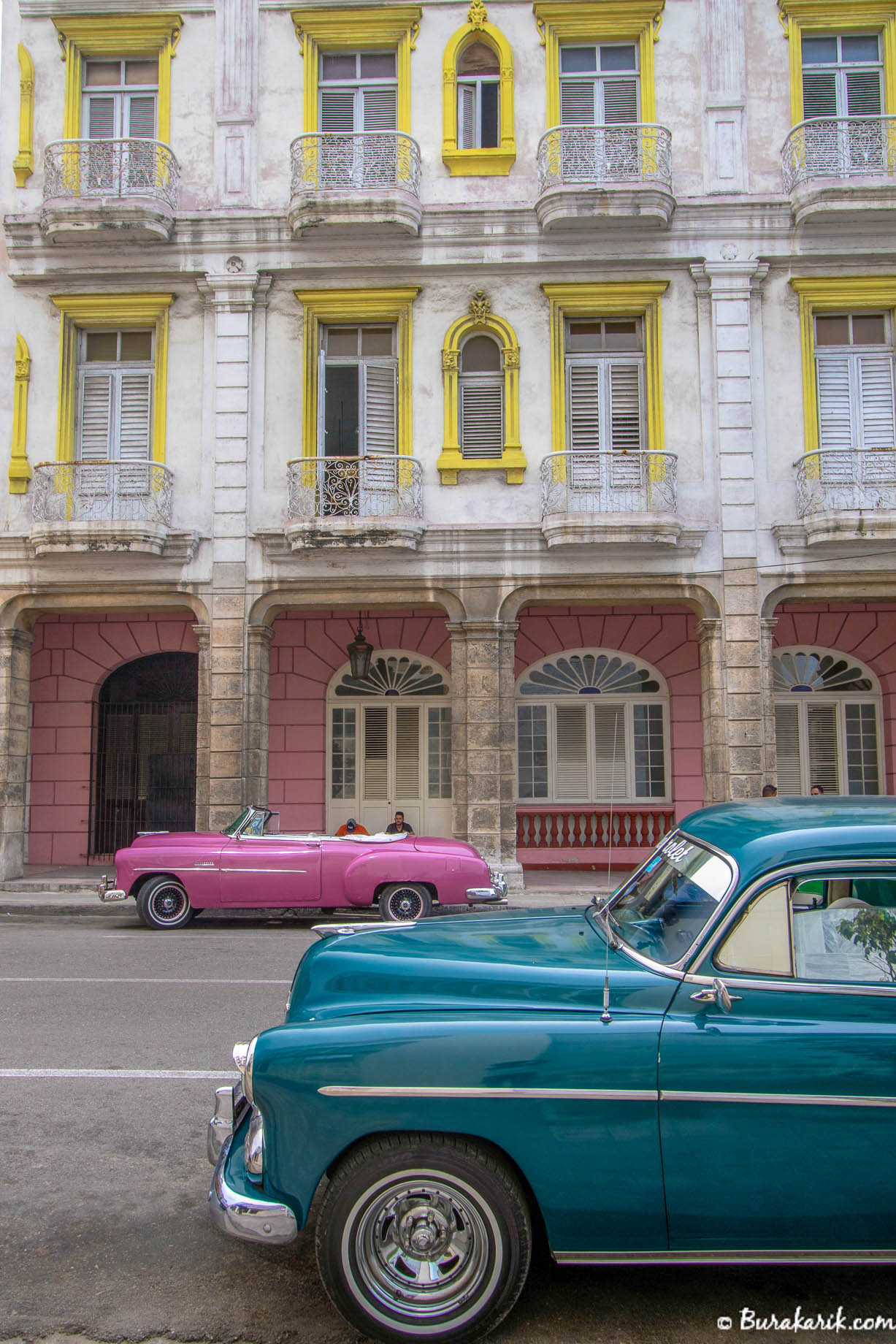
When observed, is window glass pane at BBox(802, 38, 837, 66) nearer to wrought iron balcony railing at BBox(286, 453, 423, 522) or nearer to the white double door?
wrought iron balcony railing at BBox(286, 453, 423, 522)

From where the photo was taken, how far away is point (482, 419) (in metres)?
16.5

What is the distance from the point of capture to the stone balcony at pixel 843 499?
50.4ft

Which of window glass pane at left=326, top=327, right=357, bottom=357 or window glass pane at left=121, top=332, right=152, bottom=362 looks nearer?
window glass pane at left=326, top=327, right=357, bottom=357

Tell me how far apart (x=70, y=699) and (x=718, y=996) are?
1670 cm

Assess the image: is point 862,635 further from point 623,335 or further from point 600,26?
point 600,26

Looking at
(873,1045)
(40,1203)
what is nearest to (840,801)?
(873,1045)

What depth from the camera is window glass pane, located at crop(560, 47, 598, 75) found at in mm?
16891

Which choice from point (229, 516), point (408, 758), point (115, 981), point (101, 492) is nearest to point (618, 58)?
point (229, 516)

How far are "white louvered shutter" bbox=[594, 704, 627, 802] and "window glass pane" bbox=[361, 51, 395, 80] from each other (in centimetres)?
1073

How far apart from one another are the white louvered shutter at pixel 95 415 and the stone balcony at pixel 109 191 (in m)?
2.10

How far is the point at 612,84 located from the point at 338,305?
5555 mm

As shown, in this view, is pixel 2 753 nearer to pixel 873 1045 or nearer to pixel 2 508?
pixel 2 508

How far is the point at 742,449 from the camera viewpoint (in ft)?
52.5

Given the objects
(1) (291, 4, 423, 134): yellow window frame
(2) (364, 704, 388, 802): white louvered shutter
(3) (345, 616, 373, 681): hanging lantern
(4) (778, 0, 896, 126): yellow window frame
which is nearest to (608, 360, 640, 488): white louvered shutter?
(4) (778, 0, 896, 126): yellow window frame
